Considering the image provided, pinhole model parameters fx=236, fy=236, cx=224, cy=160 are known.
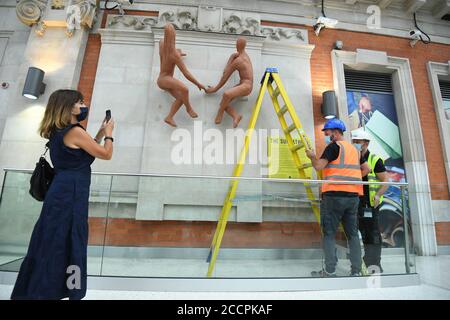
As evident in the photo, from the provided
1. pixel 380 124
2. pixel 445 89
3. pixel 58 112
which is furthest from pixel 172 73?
pixel 445 89

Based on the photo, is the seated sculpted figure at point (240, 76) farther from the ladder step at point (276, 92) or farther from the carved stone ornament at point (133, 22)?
the carved stone ornament at point (133, 22)

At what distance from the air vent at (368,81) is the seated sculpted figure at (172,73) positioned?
10.6 ft

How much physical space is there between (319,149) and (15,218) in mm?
4144

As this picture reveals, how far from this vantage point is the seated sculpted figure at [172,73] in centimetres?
325

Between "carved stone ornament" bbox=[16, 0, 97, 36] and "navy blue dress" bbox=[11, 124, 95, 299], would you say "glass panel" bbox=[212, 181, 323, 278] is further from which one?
"carved stone ornament" bbox=[16, 0, 97, 36]

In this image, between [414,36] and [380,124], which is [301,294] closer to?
[380,124]

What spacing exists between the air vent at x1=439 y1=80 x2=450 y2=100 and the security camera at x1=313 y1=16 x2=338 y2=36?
286cm

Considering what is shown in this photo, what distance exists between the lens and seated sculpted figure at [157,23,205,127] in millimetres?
3251

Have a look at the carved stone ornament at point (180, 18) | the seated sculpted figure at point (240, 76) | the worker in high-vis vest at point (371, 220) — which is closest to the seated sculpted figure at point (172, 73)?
the seated sculpted figure at point (240, 76)

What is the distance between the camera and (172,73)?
3.55 metres

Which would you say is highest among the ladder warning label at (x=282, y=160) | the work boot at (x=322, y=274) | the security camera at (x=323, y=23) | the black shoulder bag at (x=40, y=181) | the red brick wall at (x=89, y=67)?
the security camera at (x=323, y=23)

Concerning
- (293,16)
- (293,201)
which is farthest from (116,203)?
(293,16)

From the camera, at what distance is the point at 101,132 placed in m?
1.60

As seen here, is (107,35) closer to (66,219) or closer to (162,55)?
(162,55)
